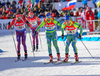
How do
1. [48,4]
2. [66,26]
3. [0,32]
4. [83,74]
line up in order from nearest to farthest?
1. [83,74]
2. [66,26]
3. [0,32]
4. [48,4]

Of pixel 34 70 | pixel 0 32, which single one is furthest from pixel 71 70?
pixel 0 32

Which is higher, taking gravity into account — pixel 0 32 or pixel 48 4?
pixel 48 4

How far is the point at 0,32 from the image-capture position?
22141 mm

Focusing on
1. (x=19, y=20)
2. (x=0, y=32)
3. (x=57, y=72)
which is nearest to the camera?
(x=57, y=72)

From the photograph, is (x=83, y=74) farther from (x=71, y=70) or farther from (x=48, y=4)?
(x=48, y=4)

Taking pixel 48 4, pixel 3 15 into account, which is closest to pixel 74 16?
pixel 48 4

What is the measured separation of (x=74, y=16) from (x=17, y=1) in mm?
8015

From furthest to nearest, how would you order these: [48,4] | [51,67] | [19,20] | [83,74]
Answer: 1. [48,4]
2. [19,20]
3. [51,67]
4. [83,74]

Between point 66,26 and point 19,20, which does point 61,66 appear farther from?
point 19,20

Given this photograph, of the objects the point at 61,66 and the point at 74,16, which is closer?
the point at 61,66

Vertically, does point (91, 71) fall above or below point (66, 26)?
below

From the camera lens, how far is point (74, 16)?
23.5 metres

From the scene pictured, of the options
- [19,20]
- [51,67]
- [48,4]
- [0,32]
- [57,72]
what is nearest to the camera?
[57,72]

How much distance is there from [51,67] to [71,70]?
833 millimetres
